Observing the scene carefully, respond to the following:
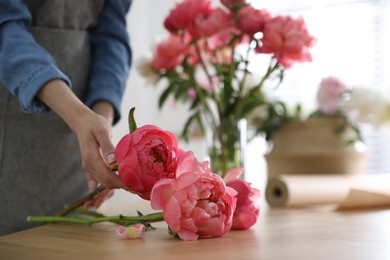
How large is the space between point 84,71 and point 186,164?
0.44 meters

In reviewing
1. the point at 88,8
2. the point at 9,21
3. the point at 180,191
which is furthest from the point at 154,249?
the point at 88,8

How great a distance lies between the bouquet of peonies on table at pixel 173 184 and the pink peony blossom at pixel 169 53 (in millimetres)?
759

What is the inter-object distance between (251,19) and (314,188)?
0.39 m

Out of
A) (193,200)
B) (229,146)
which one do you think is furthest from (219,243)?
(229,146)

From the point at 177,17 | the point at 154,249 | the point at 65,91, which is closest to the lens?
the point at 154,249

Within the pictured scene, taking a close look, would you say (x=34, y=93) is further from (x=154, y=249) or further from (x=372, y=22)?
(x=372, y=22)

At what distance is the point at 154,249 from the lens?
611 mm

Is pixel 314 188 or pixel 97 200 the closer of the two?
pixel 97 200

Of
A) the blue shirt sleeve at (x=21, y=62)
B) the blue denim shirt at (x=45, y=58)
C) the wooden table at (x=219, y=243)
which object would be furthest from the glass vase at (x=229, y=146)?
the blue shirt sleeve at (x=21, y=62)

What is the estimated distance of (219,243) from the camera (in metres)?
0.65

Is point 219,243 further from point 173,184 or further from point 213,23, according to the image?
point 213,23

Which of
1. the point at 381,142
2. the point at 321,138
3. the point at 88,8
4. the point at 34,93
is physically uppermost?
the point at 88,8

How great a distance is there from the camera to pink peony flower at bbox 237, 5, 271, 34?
47.6 inches

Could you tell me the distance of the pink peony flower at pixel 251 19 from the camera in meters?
1.21
